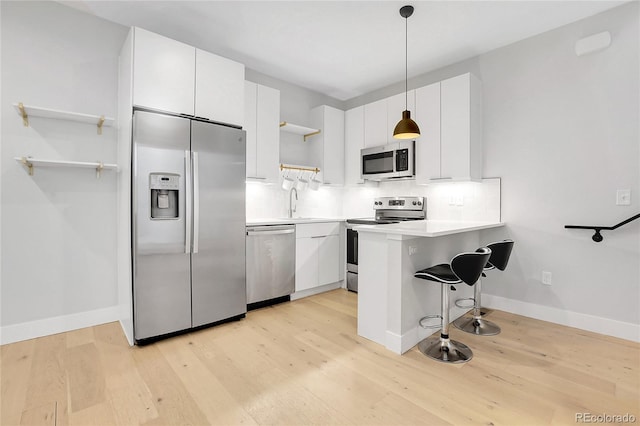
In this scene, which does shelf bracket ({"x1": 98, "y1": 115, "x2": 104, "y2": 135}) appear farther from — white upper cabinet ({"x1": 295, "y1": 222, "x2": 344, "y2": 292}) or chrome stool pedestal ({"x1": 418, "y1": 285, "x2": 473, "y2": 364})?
chrome stool pedestal ({"x1": 418, "y1": 285, "x2": 473, "y2": 364})

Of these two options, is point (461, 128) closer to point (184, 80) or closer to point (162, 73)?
point (184, 80)

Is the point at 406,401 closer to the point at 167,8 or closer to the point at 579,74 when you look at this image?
the point at 579,74

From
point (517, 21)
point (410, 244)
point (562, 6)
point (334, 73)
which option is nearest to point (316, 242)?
point (410, 244)

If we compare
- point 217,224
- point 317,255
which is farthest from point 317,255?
point 217,224

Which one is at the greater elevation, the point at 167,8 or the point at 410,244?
the point at 167,8

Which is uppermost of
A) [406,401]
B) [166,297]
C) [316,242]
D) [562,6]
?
[562,6]

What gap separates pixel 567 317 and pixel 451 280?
1613mm

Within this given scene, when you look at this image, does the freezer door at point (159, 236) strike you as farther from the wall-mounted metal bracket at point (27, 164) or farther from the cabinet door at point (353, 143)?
the cabinet door at point (353, 143)

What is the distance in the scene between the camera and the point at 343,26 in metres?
2.92

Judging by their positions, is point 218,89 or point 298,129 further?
point 298,129

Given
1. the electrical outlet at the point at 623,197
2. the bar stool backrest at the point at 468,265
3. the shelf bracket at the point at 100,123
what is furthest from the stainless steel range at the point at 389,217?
the shelf bracket at the point at 100,123

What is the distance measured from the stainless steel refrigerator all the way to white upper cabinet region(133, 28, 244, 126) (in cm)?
17

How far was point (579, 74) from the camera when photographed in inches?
112

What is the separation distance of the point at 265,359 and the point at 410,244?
1.37 meters
